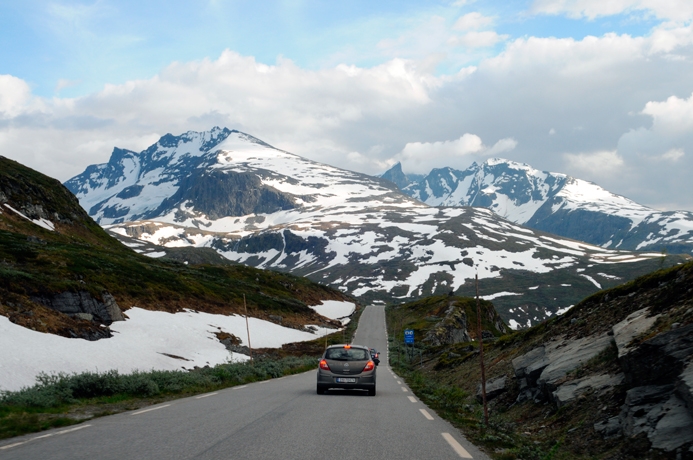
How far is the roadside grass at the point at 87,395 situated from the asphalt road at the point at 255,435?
2.87 feet

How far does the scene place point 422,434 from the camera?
452 inches

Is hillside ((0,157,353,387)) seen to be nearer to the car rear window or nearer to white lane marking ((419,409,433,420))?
the car rear window

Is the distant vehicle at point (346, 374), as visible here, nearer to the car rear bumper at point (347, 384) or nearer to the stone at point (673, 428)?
the car rear bumper at point (347, 384)

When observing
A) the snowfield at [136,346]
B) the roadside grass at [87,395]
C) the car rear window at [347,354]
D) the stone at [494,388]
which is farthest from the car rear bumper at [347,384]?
the snowfield at [136,346]

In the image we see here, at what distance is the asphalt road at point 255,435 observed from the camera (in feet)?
29.7

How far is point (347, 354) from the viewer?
2125cm

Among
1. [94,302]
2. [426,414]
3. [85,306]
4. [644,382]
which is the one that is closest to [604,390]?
[644,382]

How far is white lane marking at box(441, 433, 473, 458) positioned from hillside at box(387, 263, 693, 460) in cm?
53

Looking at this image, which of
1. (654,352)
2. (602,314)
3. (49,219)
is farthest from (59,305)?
(49,219)

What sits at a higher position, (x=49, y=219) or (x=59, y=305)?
(x=49, y=219)

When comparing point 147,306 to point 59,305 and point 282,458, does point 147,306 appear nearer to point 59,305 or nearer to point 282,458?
point 59,305

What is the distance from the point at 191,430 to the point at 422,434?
470 cm

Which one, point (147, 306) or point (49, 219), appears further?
point (49, 219)

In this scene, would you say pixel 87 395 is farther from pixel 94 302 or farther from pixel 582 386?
pixel 94 302
